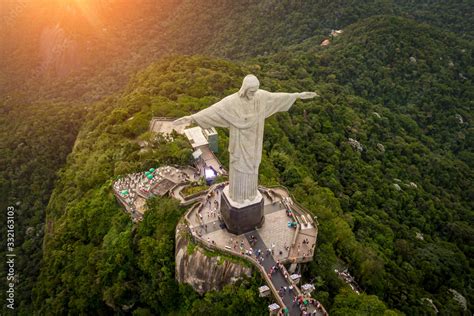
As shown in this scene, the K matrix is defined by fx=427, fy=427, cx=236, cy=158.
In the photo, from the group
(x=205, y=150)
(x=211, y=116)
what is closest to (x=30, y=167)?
(x=205, y=150)

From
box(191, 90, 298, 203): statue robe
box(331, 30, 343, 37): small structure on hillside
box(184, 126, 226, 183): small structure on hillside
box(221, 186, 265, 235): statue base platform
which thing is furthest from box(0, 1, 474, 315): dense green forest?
box(191, 90, 298, 203): statue robe

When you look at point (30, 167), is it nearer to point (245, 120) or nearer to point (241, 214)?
point (241, 214)

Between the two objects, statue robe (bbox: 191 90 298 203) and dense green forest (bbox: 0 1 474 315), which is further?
dense green forest (bbox: 0 1 474 315)

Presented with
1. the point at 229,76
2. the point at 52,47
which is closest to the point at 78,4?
the point at 52,47

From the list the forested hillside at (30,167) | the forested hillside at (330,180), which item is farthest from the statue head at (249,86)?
the forested hillside at (30,167)

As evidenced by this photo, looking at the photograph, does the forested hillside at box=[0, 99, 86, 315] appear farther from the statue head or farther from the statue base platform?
the statue head

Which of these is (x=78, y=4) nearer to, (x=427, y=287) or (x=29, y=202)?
(x=29, y=202)
